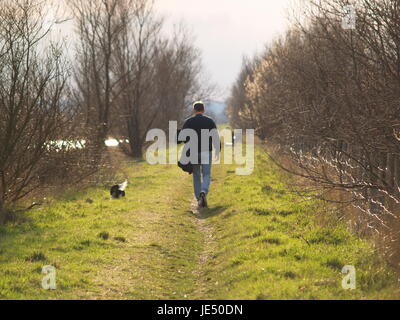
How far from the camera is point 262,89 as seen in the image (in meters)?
29.1

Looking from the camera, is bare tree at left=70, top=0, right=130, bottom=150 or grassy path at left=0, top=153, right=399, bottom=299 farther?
bare tree at left=70, top=0, right=130, bottom=150

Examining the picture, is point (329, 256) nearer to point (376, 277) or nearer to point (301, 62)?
point (376, 277)

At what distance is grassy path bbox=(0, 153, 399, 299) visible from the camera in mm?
6305

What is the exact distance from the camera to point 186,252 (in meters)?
8.81

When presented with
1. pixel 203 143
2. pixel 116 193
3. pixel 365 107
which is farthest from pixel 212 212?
pixel 365 107

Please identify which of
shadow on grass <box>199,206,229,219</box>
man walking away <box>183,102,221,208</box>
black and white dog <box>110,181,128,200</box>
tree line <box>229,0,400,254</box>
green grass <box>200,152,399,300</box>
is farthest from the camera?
black and white dog <box>110,181,128,200</box>

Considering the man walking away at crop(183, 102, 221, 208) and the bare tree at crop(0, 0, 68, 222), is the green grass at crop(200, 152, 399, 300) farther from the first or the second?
the bare tree at crop(0, 0, 68, 222)

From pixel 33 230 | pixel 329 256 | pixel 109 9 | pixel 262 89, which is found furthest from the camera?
pixel 262 89

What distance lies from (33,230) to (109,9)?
16.3 metres

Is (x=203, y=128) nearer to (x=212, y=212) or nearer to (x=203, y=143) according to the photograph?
(x=203, y=143)

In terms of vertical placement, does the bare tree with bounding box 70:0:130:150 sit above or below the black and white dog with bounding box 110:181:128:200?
above

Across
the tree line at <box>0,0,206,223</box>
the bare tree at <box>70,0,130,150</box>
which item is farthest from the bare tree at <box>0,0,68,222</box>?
the bare tree at <box>70,0,130,150</box>

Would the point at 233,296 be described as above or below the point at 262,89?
below
